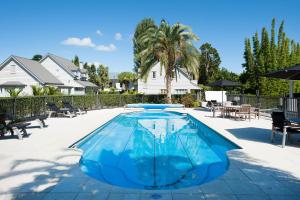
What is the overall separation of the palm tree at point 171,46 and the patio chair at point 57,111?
1098cm

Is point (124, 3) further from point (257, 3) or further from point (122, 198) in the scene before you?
point (122, 198)

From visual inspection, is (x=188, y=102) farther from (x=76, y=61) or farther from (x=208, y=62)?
(x=76, y=61)

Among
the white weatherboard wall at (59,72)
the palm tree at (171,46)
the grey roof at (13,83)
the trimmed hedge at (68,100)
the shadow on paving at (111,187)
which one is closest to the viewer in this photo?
the shadow on paving at (111,187)

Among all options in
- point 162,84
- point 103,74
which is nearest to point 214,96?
point 162,84

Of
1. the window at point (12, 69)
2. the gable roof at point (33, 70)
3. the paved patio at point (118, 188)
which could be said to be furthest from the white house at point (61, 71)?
the paved patio at point (118, 188)

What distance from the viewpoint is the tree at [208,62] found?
65.5 meters

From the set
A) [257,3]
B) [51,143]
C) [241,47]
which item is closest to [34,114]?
[51,143]

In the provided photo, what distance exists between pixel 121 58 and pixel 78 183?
167ft

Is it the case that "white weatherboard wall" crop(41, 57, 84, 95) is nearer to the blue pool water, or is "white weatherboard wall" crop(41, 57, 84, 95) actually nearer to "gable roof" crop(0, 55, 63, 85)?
"gable roof" crop(0, 55, 63, 85)

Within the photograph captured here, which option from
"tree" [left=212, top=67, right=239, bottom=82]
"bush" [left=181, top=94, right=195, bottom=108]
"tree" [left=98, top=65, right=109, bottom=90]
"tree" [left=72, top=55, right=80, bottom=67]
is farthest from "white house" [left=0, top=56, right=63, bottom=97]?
"tree" [left=72, top=55, right=80, bottom=67]

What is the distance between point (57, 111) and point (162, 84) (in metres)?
25.8

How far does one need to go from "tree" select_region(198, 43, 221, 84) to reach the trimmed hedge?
3567 centimetres

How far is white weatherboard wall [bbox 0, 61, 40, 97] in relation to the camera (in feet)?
115

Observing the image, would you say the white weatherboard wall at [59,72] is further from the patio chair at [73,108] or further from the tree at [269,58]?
the tree at [269,58]
